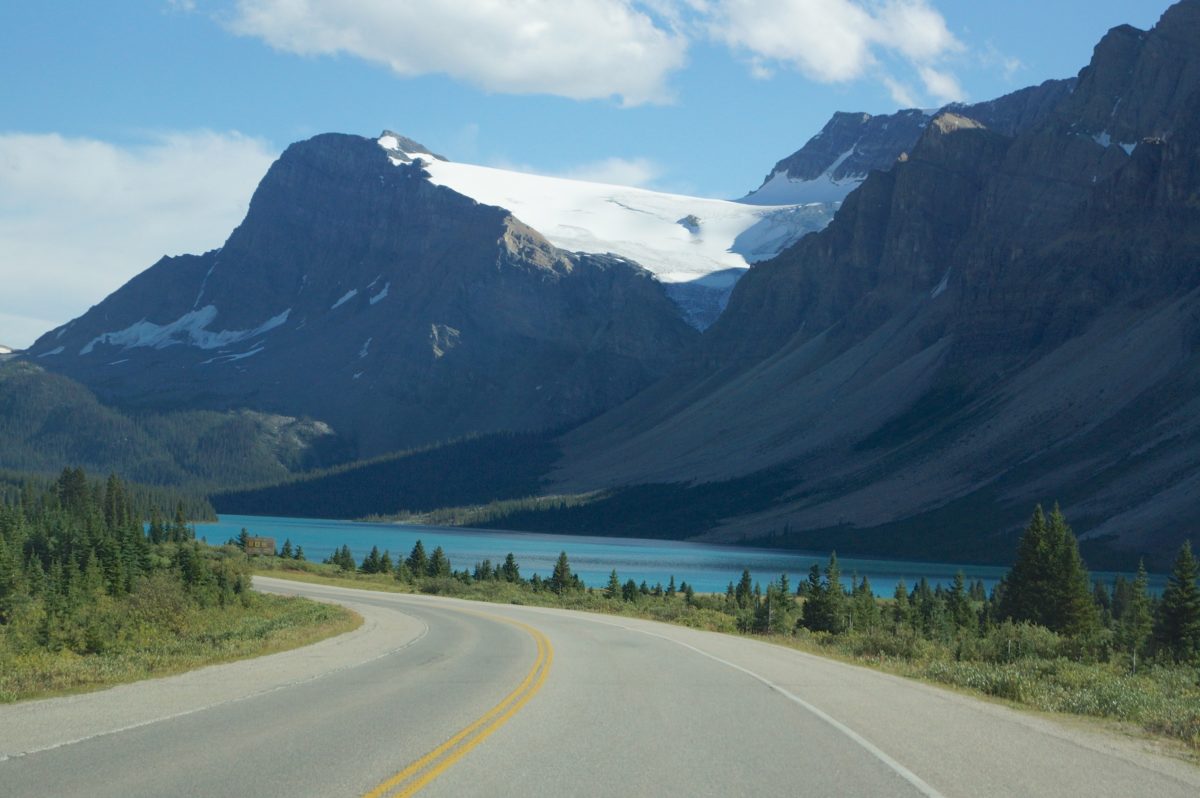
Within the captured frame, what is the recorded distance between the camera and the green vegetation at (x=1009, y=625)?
22.6 metres

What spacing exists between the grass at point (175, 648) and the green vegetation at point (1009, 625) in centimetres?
1437

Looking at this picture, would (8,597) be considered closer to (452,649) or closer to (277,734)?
(452,649)

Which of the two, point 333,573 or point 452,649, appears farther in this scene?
point 333,573

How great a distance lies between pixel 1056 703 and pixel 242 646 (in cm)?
1720

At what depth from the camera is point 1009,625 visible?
124ft

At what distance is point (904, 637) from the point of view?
3572 centimetres

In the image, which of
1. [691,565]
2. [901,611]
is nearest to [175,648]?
[901,611]

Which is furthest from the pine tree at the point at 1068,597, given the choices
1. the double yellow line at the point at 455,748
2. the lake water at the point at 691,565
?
the lake water at the point at 691,565

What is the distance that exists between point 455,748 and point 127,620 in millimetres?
22107

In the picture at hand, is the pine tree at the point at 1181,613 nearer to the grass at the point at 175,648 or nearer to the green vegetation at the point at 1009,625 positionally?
the green vegetation at the point at 1009,625

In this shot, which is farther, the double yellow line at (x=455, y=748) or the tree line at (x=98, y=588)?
the tree line at (x=98, y=588)

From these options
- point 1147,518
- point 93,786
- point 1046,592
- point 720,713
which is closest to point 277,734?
point 93,786

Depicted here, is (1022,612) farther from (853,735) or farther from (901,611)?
(853,735)

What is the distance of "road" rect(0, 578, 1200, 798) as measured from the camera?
12.1m
